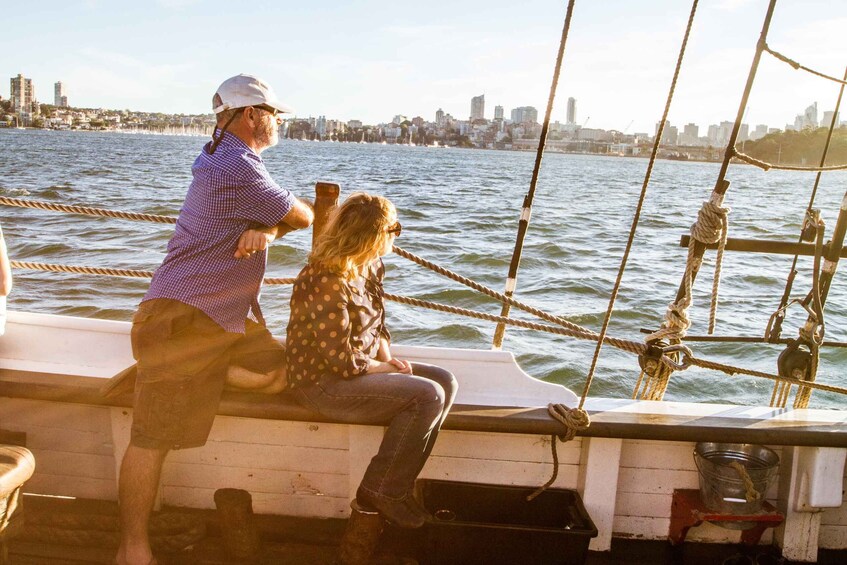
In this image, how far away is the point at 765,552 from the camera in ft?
9.57

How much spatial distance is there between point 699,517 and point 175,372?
1797 mm

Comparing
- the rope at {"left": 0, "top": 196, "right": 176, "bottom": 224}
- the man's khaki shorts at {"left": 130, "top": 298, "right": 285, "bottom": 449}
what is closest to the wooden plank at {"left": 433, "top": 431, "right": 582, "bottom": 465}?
the man's khaki shorts at {"left": 130, "top": 298, "right": 285, "bottom": 449}

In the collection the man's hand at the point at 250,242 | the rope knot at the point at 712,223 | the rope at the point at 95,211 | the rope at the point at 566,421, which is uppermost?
the rope knot at the point at 712,223

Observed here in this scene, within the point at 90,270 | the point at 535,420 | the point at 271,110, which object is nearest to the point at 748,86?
the point at 535,420

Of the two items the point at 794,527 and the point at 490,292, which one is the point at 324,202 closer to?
the point at 490,292

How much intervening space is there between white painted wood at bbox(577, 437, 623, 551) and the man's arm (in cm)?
125

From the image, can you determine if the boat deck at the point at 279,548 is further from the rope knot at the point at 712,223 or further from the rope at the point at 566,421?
the rope knot at the point at 712,223

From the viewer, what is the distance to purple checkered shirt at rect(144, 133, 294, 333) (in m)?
2.33

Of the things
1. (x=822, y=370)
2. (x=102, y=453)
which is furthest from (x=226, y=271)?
(x=822, y=370)

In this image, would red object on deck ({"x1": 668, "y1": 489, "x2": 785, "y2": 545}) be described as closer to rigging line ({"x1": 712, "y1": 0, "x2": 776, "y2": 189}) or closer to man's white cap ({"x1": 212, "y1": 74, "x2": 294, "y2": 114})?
rigging line ({"x1": 712, "y1": 0, "x2": 776, "y2": 189})

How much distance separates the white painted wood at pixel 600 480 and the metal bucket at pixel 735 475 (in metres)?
0.29

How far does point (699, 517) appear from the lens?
2773 millimetres

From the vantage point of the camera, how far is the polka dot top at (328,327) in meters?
2.42

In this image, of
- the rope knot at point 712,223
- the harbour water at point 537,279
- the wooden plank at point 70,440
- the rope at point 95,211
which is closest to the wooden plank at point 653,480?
the rope knot at point 712,223
